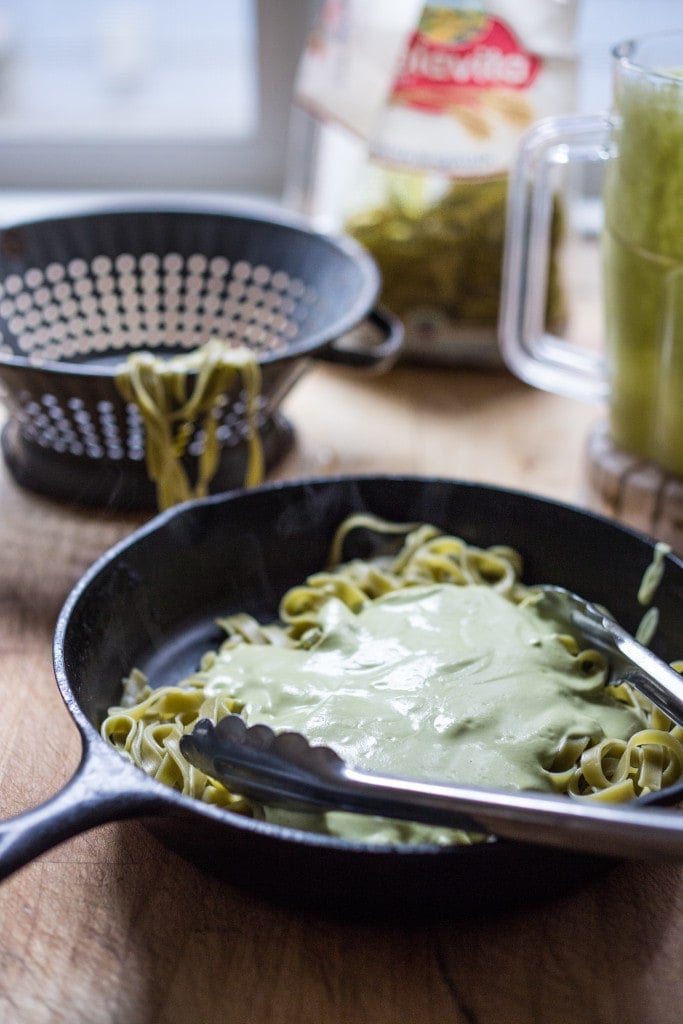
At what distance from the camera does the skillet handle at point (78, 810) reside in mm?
484

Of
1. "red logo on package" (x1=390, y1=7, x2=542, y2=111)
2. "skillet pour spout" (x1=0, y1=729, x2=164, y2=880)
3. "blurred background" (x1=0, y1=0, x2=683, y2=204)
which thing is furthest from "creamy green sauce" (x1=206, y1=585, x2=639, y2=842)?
"blurred background" (x1=0, y1=0, x2=683, y2=204)

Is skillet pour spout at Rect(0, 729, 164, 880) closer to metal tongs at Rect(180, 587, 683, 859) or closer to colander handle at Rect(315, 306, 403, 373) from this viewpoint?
metal tongs at Rect(180, 587, 683, 859)

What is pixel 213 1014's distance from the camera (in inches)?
22.1

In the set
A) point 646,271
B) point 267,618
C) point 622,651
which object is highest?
point 646,271

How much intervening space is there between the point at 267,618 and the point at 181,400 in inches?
7.7

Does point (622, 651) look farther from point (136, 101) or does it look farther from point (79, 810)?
point (136, 101)

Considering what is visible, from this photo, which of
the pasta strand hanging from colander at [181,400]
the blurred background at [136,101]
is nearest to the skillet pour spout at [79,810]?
the pasta strand hanging from colander at [181,400]

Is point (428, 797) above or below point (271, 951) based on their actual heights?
above

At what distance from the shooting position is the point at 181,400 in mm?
905

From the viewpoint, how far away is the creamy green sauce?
625mm

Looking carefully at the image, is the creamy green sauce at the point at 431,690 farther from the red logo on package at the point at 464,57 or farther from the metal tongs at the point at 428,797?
the red logo on package at the point at 464,57

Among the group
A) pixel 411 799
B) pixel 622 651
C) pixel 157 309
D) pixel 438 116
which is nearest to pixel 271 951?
pixel 411 799

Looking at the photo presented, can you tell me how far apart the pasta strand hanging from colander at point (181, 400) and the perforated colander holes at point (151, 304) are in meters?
0.20

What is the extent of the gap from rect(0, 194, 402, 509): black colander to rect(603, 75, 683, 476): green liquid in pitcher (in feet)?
0.71
